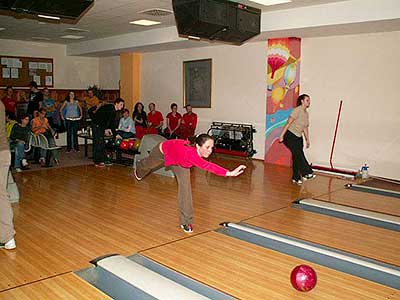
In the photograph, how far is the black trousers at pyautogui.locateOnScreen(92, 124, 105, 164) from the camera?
6.85 m

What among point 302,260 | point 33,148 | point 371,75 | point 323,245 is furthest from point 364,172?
point 33,148

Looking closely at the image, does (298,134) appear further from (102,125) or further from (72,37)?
(72,37)

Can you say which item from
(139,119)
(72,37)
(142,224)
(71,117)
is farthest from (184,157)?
(72,37)

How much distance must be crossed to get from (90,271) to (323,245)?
1.96 m

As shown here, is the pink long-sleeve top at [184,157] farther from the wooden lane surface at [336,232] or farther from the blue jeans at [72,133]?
the blue jeans at [72,133]

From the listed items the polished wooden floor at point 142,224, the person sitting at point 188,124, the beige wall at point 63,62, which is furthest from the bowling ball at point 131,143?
the beige wall at point 63,62

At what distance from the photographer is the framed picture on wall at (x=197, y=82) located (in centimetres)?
906

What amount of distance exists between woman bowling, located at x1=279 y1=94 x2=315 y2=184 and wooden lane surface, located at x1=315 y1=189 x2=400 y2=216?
2.14 feet

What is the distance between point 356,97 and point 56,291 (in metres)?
5.70

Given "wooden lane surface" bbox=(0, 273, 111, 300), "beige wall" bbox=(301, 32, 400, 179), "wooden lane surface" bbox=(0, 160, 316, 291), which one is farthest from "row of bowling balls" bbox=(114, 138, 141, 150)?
"wooden lane surface" bbox=(0, 273, 111, 300)

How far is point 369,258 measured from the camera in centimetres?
327

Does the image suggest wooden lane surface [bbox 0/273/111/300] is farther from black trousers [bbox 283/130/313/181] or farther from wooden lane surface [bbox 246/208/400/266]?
black trousers [bbox 283/130/313/181]

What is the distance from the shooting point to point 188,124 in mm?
8906

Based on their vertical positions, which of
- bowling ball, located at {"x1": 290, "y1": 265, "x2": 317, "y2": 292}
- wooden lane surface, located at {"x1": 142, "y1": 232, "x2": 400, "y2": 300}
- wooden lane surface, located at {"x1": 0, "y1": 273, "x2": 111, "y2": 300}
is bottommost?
wooden lane surface, located at {"x1": 142, "y1": 232, "x2": 400, "y2": 300}
